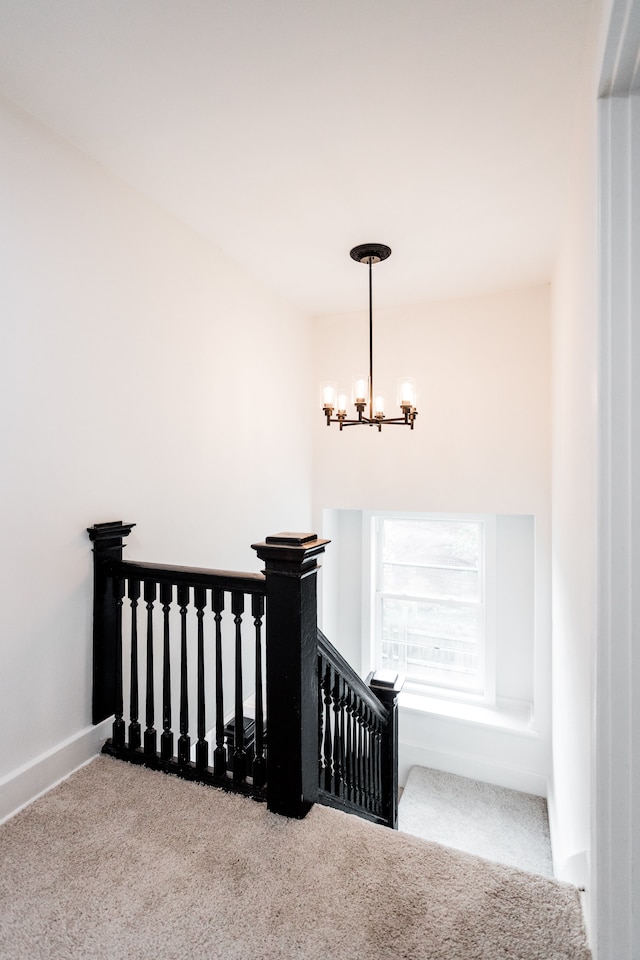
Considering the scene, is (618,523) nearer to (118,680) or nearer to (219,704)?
(219,704)

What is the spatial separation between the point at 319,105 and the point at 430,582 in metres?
3.85

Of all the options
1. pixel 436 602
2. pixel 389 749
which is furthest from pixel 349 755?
pixel 436 602

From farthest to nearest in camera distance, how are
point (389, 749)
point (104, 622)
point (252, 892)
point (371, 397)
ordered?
point (371, 397) → point (389, 749) → point (104, 622) → point (252, 892)

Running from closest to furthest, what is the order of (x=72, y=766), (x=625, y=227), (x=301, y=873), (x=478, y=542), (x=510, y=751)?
1. (x=625, y=227)
2. (x=301, y=873)
3. (x=72, y=766)
4. (x=510, y=751)
5. (x=478, y=542)

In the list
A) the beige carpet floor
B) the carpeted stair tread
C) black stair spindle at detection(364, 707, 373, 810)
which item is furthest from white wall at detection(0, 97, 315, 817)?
the carpeted stair tread

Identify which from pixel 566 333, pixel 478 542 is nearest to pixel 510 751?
pixel 478 542

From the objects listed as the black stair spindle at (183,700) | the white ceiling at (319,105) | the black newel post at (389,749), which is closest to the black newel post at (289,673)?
the black stair spindle at (183,700)

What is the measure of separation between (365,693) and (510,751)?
2278 millimetres

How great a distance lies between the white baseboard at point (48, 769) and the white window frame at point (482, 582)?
2.88m

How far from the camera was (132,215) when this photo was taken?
2361mm

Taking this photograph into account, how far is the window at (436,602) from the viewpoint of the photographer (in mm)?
4438

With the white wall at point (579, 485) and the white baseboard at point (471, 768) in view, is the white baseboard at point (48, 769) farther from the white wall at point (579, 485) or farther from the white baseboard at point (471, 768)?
the white baseboard at point (471, 768)

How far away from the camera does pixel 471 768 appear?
4.05 metres

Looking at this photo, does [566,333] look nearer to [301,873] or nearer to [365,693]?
[365,693]
